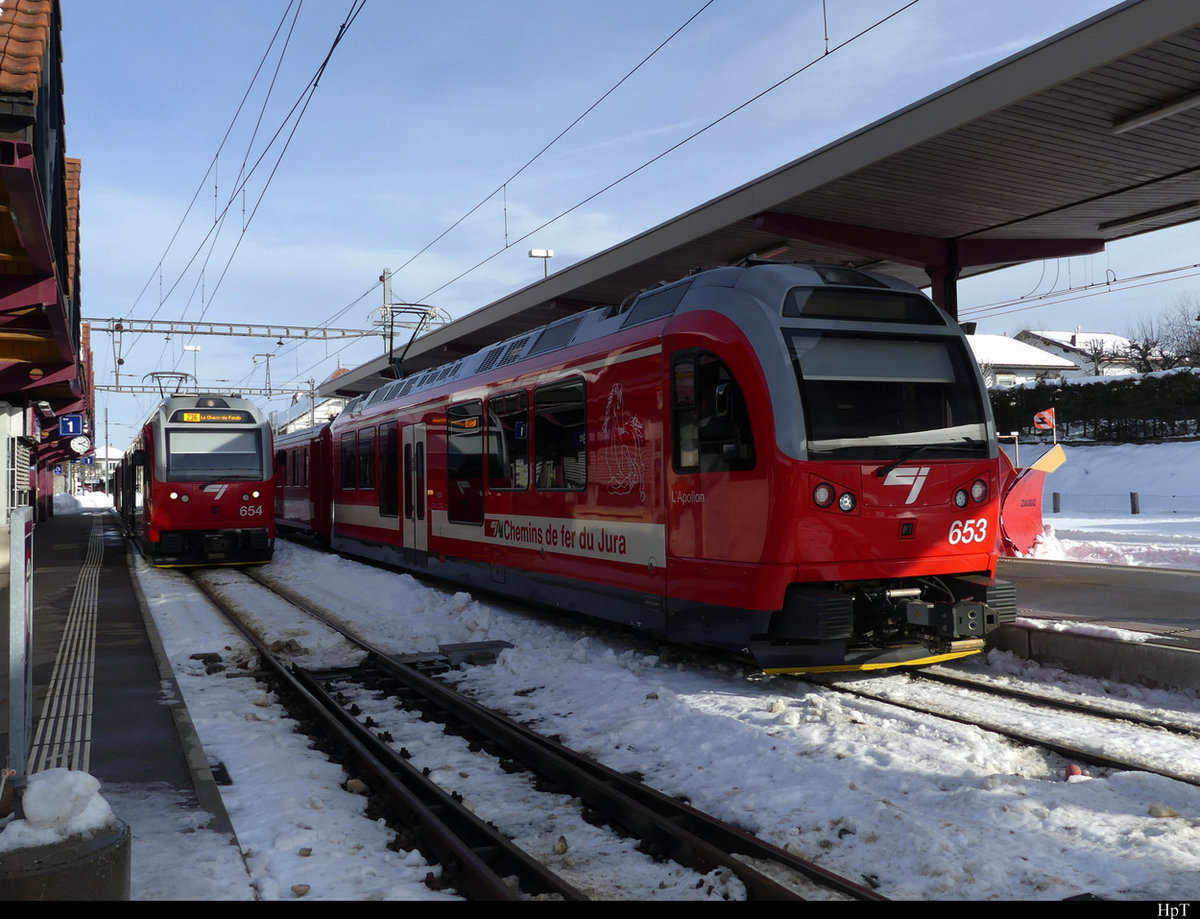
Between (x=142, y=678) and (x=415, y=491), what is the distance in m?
6.60

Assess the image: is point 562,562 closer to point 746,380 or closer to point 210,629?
point 746,380

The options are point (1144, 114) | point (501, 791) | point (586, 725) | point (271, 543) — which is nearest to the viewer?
point (501, 791)

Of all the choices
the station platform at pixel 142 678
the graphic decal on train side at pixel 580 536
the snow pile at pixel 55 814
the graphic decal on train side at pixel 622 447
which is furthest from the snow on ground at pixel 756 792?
the graphic decal on train side at pixel 622 447

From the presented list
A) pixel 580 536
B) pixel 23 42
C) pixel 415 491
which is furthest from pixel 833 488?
pixel 415 491

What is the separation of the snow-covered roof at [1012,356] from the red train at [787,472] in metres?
53.8

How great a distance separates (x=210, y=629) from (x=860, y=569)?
7.19m

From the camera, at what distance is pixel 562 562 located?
9.39 meters

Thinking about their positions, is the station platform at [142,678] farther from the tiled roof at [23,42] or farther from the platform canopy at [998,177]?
the platform canopy at [998,177]

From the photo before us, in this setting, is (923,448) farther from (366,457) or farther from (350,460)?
(350,460)

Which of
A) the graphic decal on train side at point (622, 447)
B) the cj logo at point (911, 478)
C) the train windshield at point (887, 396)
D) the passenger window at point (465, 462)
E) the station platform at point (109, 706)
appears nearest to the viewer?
the station platform at point (109, 706)

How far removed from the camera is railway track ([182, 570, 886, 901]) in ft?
12.2

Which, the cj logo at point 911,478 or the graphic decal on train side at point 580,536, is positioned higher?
the cj logo at point 911,478

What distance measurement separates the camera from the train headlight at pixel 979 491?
286 inches

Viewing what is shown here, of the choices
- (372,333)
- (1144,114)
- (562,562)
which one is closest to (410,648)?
(562,562)
